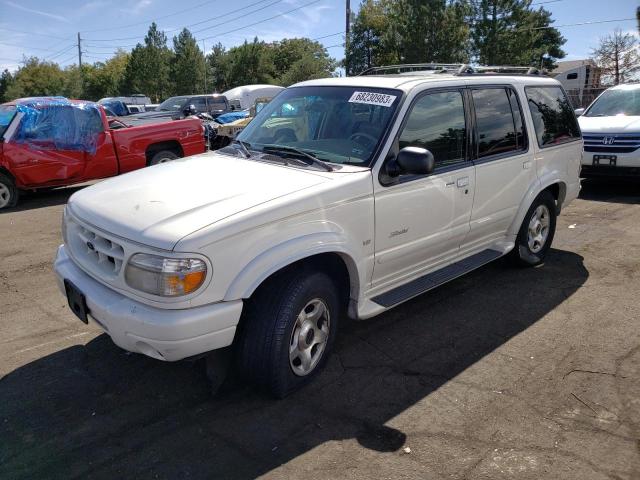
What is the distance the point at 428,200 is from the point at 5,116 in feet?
26.4

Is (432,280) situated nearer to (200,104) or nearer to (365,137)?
(365,137)

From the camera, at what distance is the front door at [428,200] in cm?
369

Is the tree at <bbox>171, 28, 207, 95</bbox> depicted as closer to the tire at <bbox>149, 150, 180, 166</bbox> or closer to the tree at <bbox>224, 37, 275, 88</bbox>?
the tree at <bbox>224, 37, 275, 88</bbox>

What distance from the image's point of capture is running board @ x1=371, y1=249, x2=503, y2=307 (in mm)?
3793

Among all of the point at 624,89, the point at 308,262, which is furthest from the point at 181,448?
the point at 624,89

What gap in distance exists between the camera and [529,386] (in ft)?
11.4

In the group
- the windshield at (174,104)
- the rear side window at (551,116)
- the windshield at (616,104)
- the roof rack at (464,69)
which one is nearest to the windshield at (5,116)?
the roof rack at (464,69)

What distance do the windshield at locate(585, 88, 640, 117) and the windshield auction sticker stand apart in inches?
311

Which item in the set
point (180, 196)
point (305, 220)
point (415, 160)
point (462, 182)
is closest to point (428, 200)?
point (462, 182)

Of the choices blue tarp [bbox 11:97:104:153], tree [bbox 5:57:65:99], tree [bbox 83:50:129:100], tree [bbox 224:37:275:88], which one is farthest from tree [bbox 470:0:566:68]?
tree [bbox 5:57:65:99]

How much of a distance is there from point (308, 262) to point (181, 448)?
1.27 meters

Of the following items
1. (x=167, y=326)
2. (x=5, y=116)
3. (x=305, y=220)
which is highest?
(x=5, y=116)

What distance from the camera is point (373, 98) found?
12.8ft

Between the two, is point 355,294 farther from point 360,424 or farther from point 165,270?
point 165,270
